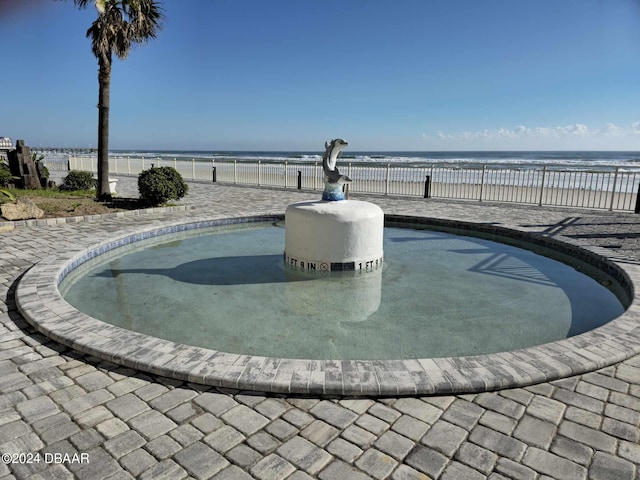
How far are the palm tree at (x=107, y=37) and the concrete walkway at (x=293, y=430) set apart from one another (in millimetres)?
9955

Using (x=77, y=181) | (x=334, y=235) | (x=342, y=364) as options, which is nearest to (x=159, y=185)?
(x=77, y=181)

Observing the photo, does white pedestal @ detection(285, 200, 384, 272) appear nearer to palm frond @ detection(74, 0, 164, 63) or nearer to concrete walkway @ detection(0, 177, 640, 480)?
concrete walkway @ detection(0, 177, 640, 480)

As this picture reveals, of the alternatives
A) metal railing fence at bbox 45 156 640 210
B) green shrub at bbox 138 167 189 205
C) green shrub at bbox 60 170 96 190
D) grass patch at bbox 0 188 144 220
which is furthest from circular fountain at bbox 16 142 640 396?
green shrub at bbox 60 170 96 190

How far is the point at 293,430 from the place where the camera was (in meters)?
2.71

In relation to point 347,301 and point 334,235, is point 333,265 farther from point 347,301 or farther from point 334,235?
point 347,301

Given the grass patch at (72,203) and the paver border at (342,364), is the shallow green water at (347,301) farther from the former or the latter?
the grass patch at (72,203)

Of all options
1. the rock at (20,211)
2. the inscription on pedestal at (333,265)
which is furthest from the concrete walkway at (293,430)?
the rock at (20,211)

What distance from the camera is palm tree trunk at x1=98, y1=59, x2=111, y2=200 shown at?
12117mm

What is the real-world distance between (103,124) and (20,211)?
420 centimetres

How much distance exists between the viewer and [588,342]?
12.5ft

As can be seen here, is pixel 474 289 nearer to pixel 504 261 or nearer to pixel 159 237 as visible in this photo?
pixel 504 261

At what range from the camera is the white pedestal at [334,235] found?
20.9 ft

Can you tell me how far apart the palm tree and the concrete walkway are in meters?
9.96

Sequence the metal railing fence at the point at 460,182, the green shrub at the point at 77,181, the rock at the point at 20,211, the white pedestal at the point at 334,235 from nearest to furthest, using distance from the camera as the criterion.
→ the white pedestal at the point at 334,235 → the rock at the point at 20,211 → the metal railing fence at the point at 460,182 → the green shrub at the point at 77,181
